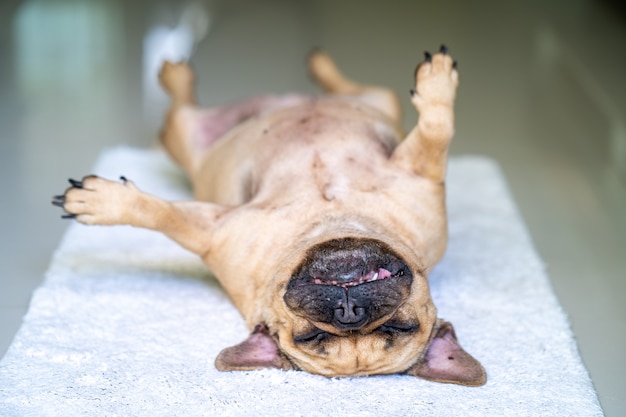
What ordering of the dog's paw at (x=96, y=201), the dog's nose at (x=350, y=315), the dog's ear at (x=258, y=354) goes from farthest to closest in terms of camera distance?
the dog's paw at (x=96, y=201) → the dog's ear at (x=258, y=354) → the dog's nose at (x=350, y=315)

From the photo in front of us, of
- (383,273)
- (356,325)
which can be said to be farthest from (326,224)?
(356,325)

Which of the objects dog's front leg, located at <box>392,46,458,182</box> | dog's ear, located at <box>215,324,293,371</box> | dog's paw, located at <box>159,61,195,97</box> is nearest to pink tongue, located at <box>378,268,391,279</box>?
dog's ear, located at <box>215,324,293,371</box>

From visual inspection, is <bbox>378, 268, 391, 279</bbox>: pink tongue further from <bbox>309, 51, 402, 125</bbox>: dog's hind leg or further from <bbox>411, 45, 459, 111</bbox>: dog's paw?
<bbox>309, 51, 402, 125</bbox>: dog's hind leg

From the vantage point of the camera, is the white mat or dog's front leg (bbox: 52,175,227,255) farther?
dog's front leg (bbox: 52,175,227,255)

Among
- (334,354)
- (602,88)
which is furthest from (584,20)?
(334,354)

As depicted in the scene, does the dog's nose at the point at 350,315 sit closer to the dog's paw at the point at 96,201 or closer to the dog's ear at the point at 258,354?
the dog's ear at the point at 258,354

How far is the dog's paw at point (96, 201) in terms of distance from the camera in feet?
11.4

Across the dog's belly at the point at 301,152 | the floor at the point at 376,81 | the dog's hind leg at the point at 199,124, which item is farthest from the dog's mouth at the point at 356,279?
the dog's hind leg at the point at 199,124

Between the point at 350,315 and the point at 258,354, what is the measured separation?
0.49 metres

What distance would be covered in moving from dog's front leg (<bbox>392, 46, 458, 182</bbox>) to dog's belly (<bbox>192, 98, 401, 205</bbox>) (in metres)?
0.11

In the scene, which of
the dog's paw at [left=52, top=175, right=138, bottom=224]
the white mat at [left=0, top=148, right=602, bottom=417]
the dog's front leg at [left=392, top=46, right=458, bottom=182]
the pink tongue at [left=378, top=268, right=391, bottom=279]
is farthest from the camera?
the dog's front leg at [left=392, top=46, right=458, bottom=182]

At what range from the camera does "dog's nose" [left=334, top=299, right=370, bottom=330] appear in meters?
2.86

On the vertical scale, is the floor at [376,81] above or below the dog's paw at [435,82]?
above

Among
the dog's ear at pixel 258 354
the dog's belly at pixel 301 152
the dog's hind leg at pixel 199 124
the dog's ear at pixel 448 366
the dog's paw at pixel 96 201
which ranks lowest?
the dog's ear at pixel 258 354
